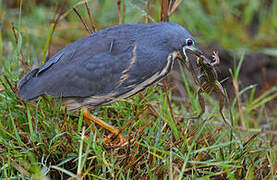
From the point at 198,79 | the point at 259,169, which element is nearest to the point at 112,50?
the point at 198,79

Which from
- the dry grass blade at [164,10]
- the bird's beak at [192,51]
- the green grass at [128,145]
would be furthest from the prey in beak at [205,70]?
the dry grass blade at [164,10]

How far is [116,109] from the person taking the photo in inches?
103

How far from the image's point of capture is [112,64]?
7.04 feet

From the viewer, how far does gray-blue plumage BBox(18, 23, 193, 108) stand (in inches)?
84.1

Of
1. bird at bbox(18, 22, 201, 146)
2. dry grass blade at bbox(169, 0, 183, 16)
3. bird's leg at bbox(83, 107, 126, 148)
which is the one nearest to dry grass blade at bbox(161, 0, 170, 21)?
dry grass blade at bbox(169, 0, 183, 16)

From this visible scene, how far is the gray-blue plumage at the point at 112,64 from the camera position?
7.01 feet

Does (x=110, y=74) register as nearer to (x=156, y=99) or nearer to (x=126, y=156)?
(x=126, y=156)

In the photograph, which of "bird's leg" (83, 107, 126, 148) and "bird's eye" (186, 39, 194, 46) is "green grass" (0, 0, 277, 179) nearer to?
"bird's leg" (83, 107, 126, 148)

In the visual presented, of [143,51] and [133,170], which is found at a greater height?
[143,51]

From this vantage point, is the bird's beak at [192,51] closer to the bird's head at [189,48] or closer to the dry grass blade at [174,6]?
the bird's head at [189,48]

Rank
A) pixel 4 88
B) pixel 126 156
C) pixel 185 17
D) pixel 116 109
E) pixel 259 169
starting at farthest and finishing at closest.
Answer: pixel 185 17 < pixel 116 109 < pixel 4 88 < pixel 259 169 < pixel 126 156

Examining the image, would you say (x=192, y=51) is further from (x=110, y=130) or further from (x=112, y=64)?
(x=110, y=130)

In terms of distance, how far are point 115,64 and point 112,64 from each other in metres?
0.02

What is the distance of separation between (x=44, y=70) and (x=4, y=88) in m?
0.33
